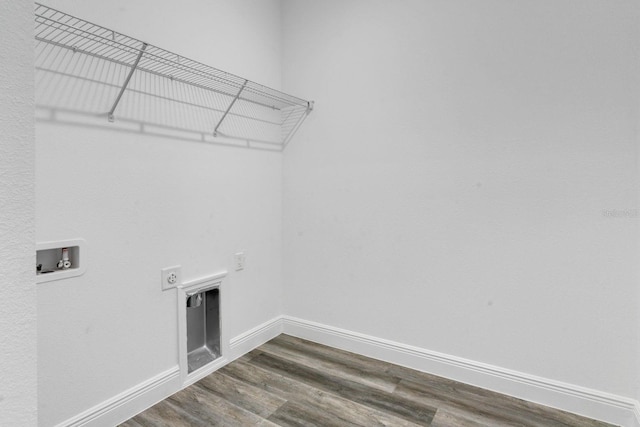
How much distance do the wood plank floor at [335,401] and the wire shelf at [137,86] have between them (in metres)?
1.47

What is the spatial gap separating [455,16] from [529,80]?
561 mm

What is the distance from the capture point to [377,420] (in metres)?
1.69

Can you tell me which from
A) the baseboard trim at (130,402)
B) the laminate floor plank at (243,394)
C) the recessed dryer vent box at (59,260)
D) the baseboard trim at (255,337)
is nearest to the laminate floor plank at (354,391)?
the baseboard trim at (255,337)

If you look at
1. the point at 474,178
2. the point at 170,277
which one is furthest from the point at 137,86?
the point at 474,178

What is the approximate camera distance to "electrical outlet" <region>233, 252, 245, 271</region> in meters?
2.28

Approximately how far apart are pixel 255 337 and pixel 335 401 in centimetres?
82

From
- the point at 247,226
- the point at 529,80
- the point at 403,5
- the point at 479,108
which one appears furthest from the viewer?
the point at 247,226

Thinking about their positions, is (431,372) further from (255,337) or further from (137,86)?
(137,86)

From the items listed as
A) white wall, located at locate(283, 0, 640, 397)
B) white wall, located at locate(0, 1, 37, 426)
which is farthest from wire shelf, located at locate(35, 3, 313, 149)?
white wall, located at locate(0, 1, 37, 426)

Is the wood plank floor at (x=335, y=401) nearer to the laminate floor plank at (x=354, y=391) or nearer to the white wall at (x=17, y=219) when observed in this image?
the laminate floor plank at (x=354, y=391)

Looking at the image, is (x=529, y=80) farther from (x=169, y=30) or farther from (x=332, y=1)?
(x=169, y=30)

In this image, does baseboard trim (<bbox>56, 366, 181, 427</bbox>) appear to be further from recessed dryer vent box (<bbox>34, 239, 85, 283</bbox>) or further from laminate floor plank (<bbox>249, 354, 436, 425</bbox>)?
recessed dryer vent box (<bbox>34, 239, 85, 283</bbox>)

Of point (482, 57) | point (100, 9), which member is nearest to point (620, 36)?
point (482, 57)

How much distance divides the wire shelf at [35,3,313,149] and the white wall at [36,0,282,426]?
0.09m
